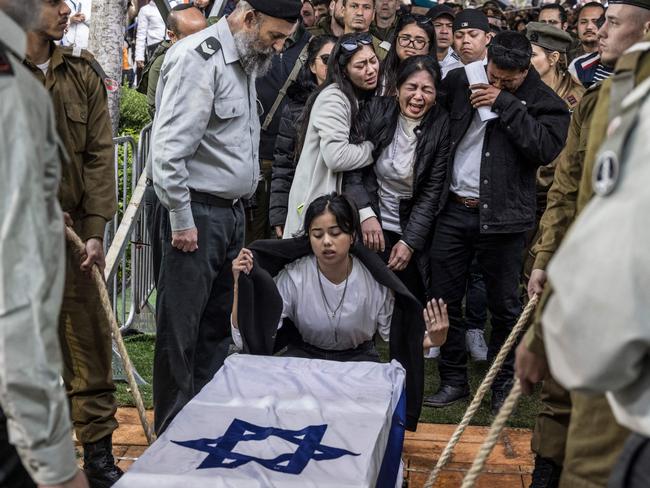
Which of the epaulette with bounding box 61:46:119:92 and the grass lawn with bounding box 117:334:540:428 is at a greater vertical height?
the epaulette with bounding box 61:46:119:92

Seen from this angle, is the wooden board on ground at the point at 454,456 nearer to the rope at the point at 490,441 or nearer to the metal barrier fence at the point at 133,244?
the metal barrier fence at the point at 133,244

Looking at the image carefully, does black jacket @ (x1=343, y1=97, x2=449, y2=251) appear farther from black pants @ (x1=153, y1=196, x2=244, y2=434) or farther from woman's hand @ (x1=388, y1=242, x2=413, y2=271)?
black pants @ (x1=153, y1=196, x2=244, y2=434)

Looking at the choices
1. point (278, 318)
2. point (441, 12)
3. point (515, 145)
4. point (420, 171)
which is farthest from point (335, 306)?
point (441, 12)

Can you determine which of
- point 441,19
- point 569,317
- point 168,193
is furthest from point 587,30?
point 569,317

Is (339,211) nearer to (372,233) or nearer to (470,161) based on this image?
(372,233)

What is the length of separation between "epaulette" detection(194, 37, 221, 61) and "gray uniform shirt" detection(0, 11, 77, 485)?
252 cm

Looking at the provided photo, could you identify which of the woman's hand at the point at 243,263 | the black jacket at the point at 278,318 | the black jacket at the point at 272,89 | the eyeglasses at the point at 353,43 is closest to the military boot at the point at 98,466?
the black jacket at the point at 278,318

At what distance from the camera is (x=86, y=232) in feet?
14.0

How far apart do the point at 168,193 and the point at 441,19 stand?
11.7 feet

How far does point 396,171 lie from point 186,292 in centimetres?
149

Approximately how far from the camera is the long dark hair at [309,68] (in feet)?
20.9

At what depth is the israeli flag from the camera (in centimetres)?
322

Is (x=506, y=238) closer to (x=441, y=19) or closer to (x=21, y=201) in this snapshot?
(x=441, y=19)

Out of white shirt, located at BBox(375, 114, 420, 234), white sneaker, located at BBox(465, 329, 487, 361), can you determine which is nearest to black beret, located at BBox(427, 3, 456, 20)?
white shirt, located at BBox(375, 114, 420, 234)
